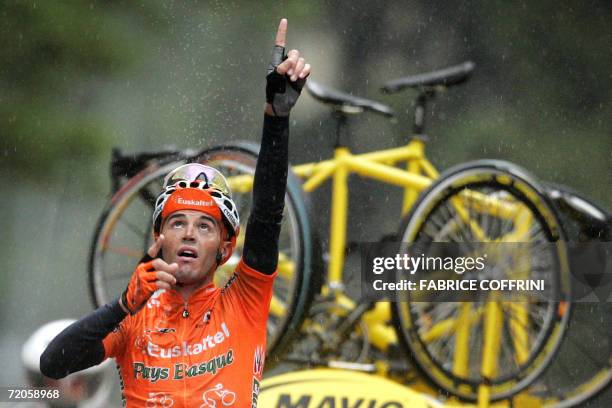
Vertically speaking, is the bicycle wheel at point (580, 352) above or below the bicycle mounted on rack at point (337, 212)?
below

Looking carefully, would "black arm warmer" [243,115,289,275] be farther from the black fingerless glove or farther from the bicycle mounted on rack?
the bicycle mounted on rack

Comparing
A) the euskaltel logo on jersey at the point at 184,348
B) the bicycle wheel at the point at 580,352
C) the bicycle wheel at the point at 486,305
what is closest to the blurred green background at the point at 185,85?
the bicycle wheel at the point at 486,305

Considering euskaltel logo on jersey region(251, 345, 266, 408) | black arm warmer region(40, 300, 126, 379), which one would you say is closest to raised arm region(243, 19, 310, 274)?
euskaltel logo on jersey region(251, 345, 266, 408)

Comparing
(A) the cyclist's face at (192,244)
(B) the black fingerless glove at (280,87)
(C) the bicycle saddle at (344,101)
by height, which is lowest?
(A) the cyclist's face at (192,244)

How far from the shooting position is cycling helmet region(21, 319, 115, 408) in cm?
392

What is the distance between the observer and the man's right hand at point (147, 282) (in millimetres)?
1923

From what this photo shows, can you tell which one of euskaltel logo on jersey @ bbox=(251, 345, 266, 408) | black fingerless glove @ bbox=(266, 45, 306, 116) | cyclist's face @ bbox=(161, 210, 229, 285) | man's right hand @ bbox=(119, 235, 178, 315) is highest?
black fingerless glove @ bbox=(266, 45, 306, 116)

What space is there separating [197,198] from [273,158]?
22 centimetres

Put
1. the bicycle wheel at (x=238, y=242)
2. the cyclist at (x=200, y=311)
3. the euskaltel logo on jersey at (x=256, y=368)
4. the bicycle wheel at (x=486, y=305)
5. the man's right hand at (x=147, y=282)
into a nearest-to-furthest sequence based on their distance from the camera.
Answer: the man's right hand at (x=147, y=282) < the cyclist at (x=200, y=311) < the euskaltel logo on jersey at (x=256, y=368) < the bicycle wheel at (x=486, y=305) < the bicycle wheel at (x=238, y=242)

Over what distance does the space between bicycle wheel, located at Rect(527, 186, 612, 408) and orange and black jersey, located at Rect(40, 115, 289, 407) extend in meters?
1.97

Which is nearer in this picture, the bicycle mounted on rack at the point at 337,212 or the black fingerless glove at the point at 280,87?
the black fingerless glove at the point at 280,87

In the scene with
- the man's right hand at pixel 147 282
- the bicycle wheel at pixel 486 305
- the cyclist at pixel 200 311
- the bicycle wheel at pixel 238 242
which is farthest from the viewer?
the bicycle wheel at pixel 238 242

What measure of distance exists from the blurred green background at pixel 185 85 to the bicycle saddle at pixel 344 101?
Result: 4 cm

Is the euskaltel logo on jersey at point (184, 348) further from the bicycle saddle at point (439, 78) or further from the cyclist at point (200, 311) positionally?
the bicycle saddle at point (439, 78)
